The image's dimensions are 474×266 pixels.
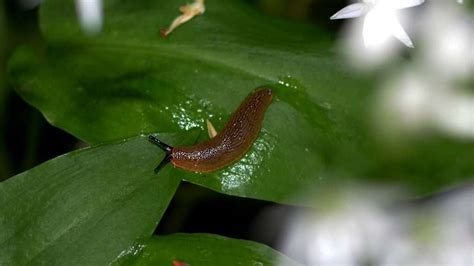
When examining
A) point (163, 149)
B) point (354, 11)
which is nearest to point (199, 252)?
point (163, 149)

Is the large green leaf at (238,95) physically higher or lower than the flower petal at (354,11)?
lower

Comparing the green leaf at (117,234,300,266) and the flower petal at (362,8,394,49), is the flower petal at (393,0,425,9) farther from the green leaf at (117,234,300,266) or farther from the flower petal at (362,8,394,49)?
the green leaf at (117,234,300,266)

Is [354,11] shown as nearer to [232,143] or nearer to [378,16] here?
[378,16]

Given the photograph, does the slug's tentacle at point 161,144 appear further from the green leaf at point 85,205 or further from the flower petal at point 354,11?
the flower petal at point 354,11

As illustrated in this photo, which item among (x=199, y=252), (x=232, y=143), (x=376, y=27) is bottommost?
(x=199, y=252)

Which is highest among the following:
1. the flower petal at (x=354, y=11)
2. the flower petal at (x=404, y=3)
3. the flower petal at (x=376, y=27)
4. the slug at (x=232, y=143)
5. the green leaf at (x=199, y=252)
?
the flower petal at (x=404, y=3)

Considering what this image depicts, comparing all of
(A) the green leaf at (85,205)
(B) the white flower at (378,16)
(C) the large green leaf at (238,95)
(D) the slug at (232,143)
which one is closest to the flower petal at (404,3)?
(B) the white flower at (378,16)

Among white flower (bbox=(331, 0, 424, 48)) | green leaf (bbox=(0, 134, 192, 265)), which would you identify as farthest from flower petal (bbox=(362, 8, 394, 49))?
green leaf (bbox=(0, 134, 192, 265))
